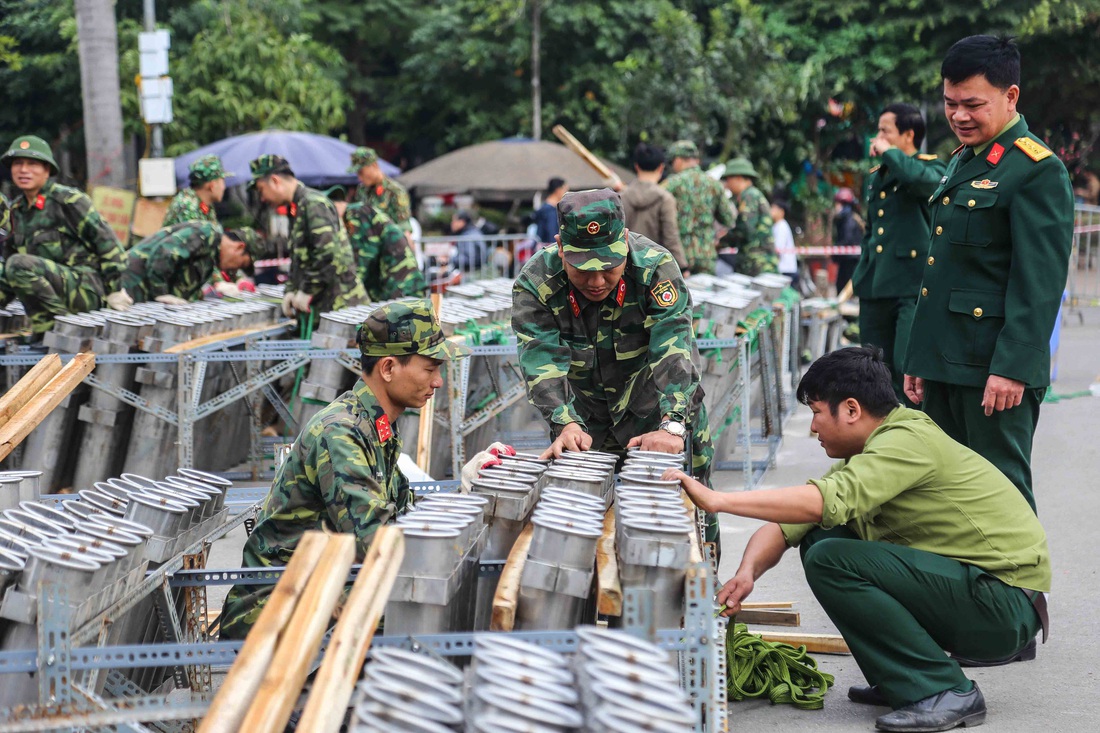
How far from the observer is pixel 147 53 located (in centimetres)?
1502

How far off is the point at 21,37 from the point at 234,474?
1694cm

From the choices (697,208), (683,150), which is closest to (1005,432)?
(697,208)

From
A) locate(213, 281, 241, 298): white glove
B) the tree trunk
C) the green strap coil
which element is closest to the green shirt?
the green strap coil

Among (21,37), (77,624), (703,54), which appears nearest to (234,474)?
(77,624)

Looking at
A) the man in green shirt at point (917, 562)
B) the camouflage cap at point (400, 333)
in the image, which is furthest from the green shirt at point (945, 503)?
the camouflage cap at point (400, 333)

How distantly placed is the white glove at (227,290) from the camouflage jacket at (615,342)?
578 cm

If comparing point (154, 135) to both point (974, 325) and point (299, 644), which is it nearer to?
point (974, 325)

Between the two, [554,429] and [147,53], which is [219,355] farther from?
[147,53]

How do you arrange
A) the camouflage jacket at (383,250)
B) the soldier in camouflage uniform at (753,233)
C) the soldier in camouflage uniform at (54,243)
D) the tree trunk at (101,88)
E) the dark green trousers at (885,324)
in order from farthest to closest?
1. the tree trunk at (101,88)
2. the soldier in camouflage uniform at (753,233)
3. the camouflage jacket at (383,250)
4. the soldier in camouflage uniform at (54,243)
5. the dark green trousers at (885,324)

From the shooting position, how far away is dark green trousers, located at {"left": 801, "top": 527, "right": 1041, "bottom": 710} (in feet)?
13.4

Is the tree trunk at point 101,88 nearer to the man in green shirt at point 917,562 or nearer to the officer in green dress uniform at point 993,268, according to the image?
the officer in green dress uniform at point 993,268

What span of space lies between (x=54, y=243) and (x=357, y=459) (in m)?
6.06

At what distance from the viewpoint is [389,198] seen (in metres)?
11.9

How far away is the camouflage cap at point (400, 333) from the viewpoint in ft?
13.1
